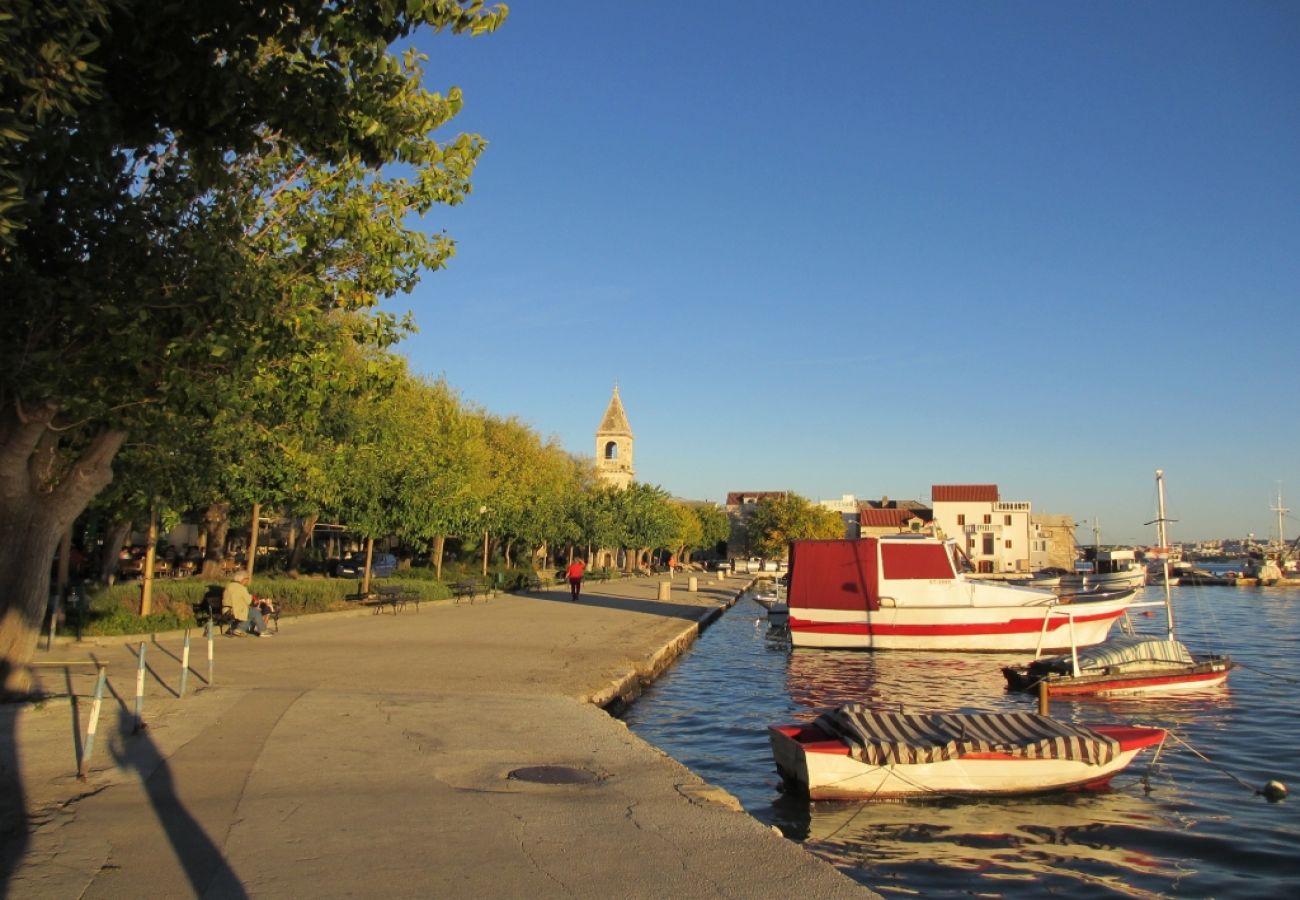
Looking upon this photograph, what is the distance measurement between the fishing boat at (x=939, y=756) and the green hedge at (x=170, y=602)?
15.0 m

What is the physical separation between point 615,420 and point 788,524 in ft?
97.6

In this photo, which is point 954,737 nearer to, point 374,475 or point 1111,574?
point 374,475

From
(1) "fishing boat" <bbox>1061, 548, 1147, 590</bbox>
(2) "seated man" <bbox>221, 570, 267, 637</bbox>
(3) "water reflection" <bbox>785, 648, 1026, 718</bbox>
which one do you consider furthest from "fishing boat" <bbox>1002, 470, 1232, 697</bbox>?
(1) "fishing boat" <bbox>1061, 548, 1147, 590</bbox>

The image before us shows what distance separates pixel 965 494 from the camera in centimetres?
11662

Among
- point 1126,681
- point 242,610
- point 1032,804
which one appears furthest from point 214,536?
point 1032,804

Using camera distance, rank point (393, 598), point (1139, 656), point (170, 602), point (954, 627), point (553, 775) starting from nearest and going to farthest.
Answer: point (553, 775), point (1139, 656), point (170, 602), point (954, 627), point (393, 598)

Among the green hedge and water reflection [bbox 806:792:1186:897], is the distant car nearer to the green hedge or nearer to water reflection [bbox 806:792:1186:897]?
the green hedge

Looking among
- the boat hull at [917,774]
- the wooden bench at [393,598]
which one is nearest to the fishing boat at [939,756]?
the boat hull at [917,774]

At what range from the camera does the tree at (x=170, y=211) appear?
7.27 meters

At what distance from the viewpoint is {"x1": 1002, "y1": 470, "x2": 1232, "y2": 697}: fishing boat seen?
20.8m

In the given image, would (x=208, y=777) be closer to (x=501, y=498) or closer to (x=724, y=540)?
(x=501, y=498)

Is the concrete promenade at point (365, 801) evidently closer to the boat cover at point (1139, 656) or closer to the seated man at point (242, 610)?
the seated man at point (242, 610)

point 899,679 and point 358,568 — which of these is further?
point 358,568

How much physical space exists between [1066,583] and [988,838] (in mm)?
84397
